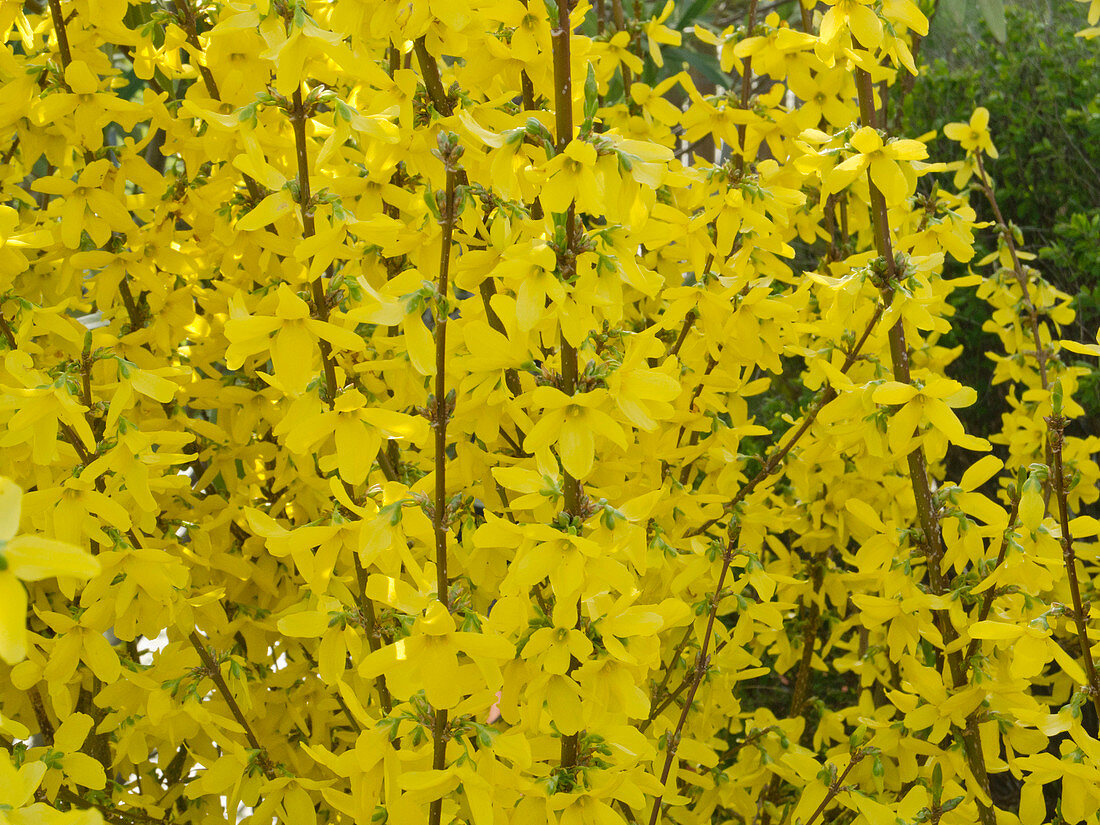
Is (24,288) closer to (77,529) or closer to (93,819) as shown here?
(77,529)

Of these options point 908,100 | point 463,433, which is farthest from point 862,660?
point 908,100

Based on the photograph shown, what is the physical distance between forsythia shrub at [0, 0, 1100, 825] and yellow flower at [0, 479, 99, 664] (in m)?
0.17

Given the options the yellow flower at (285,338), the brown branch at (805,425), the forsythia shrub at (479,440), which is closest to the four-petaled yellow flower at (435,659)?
the forsythia shrub at (479,440)

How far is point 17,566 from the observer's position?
496 mm

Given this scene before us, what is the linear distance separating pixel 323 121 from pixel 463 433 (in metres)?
0.50

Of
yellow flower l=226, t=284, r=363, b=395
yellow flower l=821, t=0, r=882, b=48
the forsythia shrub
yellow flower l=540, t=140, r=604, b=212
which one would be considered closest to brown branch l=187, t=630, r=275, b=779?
the forsythia shrub

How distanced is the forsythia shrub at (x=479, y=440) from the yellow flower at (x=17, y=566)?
0.17 metres

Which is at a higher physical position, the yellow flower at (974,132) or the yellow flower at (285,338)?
the yellow flower at (974,132)

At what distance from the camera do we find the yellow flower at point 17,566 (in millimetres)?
488

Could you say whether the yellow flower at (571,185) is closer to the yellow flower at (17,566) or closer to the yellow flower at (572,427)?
the yellow flower at (572,427)

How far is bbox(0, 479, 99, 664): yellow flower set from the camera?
1.60 feet

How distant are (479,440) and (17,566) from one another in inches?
36.1

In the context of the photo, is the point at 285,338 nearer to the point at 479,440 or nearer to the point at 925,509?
the point at 479,440

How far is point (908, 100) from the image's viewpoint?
344 centimetres
